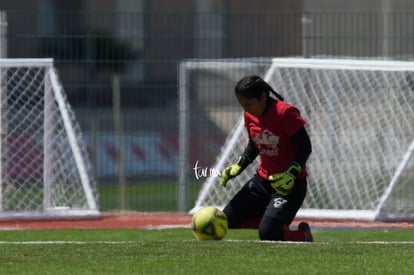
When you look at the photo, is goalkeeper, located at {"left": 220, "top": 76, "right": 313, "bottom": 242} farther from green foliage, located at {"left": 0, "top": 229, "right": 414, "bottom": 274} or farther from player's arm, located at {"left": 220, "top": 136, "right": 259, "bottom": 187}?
green foliage, located at {"left": 0, "top": 229, "right": 414, "bottom": 274}

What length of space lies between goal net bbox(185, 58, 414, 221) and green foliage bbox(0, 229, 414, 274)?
328 cm

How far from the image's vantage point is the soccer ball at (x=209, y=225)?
512 inches

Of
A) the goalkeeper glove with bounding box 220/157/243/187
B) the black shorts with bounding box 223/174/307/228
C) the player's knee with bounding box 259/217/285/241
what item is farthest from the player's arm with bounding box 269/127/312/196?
the goalkeeper glove with bounding box 220/157/243/187

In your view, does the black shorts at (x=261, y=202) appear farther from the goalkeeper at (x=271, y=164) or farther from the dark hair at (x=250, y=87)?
the dark hair at (x=250, y=87)

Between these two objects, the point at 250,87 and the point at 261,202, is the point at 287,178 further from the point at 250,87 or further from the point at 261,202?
the point at 250,87

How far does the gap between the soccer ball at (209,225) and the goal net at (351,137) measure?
4034 millimetres

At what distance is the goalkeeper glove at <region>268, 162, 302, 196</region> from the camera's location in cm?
1267

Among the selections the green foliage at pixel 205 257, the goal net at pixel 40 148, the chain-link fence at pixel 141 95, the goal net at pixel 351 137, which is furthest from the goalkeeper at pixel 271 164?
the chain-link fence at pixel 141 95

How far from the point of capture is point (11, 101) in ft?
58.4

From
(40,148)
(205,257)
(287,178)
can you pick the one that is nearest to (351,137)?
(40,148)

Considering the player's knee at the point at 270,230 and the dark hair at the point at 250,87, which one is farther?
the player's knee at the point at 270,230

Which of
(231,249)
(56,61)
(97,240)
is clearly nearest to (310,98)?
(56,61)

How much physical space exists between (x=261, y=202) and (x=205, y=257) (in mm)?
2166

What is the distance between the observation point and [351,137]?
17453 millimetres
